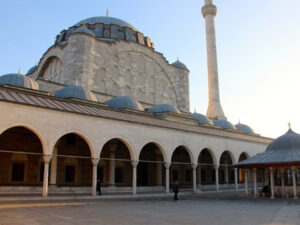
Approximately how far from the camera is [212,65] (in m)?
35.2

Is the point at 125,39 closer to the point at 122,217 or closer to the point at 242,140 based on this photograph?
the point at 242,140

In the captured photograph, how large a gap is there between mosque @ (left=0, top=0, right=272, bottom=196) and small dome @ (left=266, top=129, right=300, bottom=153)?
15.2 feet

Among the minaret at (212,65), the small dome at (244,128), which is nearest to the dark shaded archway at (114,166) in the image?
the minaret at (212,65)

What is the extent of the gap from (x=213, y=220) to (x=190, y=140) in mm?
11334

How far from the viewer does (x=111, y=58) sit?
2709cm

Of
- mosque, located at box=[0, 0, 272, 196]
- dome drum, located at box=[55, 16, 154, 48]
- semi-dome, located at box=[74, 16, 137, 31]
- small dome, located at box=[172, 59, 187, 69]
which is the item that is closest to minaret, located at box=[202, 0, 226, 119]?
mosque, located at box=[0, 0, 272, 196]

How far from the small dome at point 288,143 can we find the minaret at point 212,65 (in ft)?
54.6

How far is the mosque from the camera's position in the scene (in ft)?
47.0

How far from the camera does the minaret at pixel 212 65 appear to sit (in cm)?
3441

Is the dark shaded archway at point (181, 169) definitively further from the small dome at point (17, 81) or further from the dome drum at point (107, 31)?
the dome drum at point (107, 31)

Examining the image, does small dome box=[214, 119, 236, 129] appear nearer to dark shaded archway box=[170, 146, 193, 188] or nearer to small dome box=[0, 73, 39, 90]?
dark shaded archway box=[170, 146, 193, 188]

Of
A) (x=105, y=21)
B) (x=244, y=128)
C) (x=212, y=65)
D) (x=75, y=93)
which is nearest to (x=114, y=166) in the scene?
(x=75, y=93)

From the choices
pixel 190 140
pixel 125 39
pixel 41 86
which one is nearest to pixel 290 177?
pixel 190 140

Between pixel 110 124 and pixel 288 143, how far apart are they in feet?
31.4
